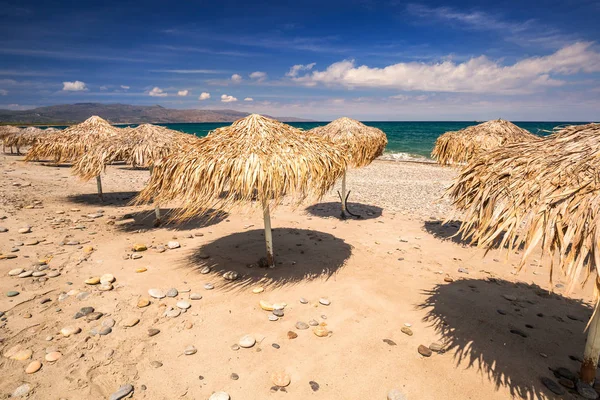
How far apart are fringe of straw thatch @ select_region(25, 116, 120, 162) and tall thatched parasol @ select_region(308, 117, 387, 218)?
7.78 metres

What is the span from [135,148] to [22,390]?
5823 millimetres

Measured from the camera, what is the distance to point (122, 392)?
2980 mm

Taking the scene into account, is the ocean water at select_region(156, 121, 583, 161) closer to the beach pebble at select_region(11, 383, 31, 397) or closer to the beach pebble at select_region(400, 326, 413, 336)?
the beach pebble at select_region(400, 326, 413, 336)

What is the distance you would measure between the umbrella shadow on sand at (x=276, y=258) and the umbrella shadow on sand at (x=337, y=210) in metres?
2.38

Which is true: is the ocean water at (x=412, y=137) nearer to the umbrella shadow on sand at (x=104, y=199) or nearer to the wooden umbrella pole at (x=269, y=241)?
the wooden umbrella pole at (x=269, y=241)

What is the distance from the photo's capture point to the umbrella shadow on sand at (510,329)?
342 centimetres

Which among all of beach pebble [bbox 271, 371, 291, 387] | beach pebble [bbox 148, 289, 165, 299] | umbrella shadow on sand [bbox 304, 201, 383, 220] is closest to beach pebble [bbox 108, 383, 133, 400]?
beach pebble [bbox 271, 371, 291, 387]

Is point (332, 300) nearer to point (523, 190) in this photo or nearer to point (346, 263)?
point (346, 263)

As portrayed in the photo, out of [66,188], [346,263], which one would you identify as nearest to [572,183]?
[346,263]

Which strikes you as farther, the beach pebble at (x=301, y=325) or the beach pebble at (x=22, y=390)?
the beach pebble at (x=301, y=325)

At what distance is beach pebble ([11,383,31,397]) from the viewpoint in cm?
292

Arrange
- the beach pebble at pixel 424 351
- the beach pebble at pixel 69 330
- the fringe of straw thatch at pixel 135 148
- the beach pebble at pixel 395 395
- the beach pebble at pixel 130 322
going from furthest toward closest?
1. the fringe of straw thatch at pixel 135 148
2. the beach pebble at pixel 130 322
3. the beach pebble at pixel 69 330
4. the beach pebble at pixel 424 351
5. the beach pebble at pixel 395 395

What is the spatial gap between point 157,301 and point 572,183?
562 cm

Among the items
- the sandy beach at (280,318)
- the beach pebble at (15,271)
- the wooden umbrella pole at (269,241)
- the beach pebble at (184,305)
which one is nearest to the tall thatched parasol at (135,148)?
the sandy beach at (280,318)
